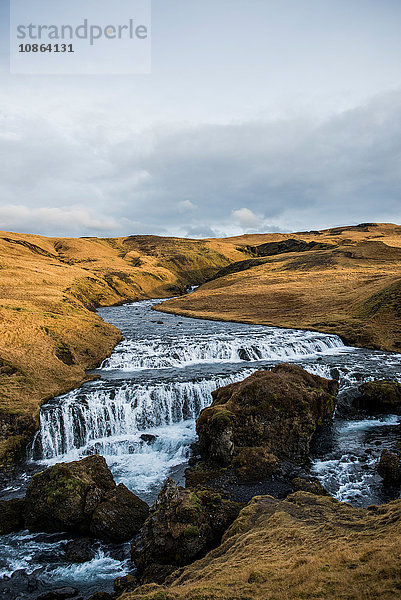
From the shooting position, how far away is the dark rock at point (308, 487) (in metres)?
15.5

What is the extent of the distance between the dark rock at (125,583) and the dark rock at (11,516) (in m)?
6.40

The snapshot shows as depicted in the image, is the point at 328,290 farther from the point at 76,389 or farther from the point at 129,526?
the point at 129,526

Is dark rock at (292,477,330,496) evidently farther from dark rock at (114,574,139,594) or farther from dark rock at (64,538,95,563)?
dark rock at (64,538,95,563)

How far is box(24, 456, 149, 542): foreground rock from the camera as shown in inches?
588

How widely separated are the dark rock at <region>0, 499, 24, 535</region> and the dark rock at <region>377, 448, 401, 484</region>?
700 inches

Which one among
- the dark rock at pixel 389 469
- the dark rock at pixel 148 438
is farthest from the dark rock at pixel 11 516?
the dark rock at pixel 389 469

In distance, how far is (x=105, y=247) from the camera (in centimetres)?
18762

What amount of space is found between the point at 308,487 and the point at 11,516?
44.9 feet

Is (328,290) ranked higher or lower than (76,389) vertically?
higher

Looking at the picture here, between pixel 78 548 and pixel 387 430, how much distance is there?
20.6 meters

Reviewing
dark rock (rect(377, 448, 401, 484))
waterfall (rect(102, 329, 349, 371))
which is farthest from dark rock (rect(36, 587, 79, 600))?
waterfall (rect(102, 329, 349, 371))

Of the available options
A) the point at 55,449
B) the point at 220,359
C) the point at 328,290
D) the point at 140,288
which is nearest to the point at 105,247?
the point at 140,288

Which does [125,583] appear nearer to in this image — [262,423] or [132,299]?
[262,423]

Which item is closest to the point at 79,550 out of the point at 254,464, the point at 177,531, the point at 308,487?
the point at 177,531
